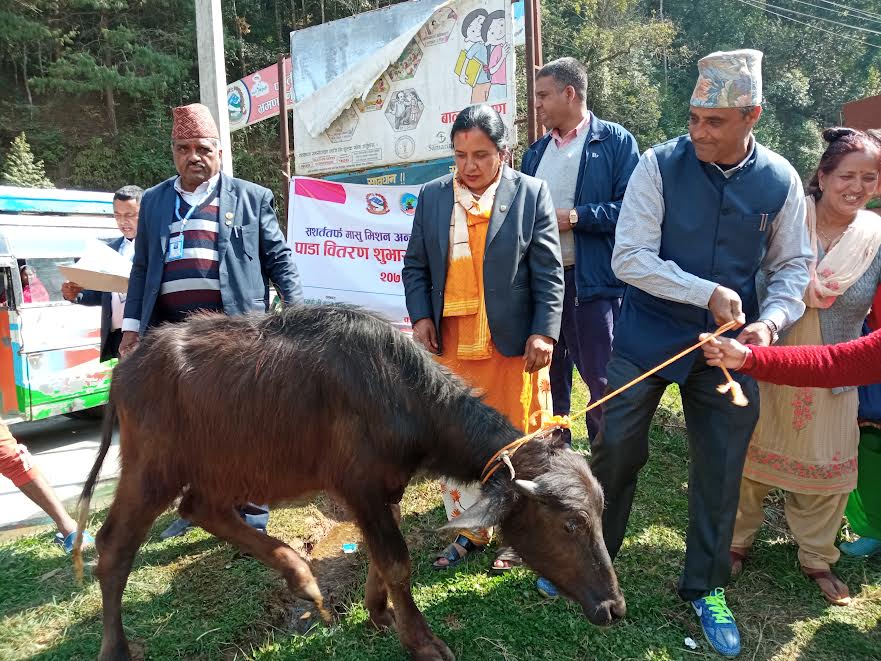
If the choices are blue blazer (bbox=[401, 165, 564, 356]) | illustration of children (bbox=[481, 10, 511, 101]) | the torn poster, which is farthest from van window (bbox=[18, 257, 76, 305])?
blue blazer (bbox=[401, 165, 564, 356])

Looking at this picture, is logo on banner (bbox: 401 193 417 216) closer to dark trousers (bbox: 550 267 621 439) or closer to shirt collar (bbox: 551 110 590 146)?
shirt collar (bbox: 551 110 590 146)

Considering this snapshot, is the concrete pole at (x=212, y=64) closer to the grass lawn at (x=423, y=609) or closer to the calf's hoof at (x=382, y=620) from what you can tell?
the grass lawn at (x=423, y=609)

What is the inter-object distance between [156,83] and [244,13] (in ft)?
19.6

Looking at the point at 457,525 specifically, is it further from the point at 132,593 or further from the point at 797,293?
the point at 132,593

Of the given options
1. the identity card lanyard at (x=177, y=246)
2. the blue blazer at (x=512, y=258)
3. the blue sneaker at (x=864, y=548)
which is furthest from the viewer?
the blue sneaker at (x=864, y=548)

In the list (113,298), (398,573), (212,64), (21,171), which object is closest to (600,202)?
(398,573)

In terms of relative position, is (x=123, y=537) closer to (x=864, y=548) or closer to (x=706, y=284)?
(x=706, y=284)

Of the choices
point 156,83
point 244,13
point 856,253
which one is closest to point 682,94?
point 244,13

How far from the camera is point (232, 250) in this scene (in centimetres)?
355

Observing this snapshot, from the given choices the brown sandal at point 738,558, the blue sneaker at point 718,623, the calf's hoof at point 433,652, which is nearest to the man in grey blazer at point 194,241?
the calf's hoof at point 433,652

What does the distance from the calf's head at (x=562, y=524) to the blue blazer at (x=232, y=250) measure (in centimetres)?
191

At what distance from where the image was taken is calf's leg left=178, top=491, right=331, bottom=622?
2.95 meters

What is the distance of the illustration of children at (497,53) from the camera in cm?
554

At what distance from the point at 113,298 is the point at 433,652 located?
146 inches
